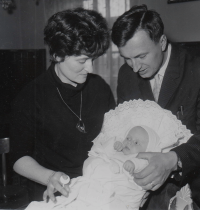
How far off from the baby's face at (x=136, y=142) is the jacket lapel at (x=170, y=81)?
348 millimetres

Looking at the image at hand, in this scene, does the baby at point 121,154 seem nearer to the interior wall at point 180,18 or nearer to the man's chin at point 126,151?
the man's chin at point 126,151

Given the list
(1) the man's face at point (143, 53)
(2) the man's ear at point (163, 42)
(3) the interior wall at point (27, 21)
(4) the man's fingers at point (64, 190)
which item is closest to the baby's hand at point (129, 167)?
(4) the man's fingers at point (64, 190)

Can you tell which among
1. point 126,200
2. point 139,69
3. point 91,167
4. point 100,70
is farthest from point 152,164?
point 100,70

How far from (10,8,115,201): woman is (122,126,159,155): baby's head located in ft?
1.06

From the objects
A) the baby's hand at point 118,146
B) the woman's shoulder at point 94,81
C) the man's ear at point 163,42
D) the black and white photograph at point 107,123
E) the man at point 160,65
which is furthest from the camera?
the woman's shoulder at point 94,81

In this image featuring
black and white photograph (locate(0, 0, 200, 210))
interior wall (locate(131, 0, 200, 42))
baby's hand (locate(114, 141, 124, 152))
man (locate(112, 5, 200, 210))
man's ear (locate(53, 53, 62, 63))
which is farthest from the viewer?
interior wall (locate(131, 0, 200, 42))

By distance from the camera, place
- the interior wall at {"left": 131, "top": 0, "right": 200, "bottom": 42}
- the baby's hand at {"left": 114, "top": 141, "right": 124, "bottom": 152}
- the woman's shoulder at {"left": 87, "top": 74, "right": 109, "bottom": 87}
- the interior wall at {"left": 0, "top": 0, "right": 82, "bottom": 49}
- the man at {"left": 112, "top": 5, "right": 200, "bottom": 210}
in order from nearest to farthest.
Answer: the baby's hand at {"left": 114, "top": 141, "right": 124, "bottom": 152}
the man at {"left": 112, "top": 5, "right": 200, "bottom": 210}
the woman's shoulder at {"left": 87, "top": 74, "right": 109, "bottom": 87}
the interior wall at {"left": 131, "top": 0, "right": 200, "bottom": 42}
the interior wall at {"left": 0, "top": 0, "right": 82, "bottom": 49}

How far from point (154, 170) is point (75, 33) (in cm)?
94

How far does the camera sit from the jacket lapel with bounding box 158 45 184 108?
1870 mm

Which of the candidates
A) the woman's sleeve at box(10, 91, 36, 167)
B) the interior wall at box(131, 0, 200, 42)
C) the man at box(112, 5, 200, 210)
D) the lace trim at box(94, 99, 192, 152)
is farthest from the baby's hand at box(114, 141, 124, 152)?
the interior wall at box(131, 0, 200, 42)

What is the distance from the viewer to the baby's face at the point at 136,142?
64.4 inches

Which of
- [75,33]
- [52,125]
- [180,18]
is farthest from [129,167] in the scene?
[180,18]

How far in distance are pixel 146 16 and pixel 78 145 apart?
104 cm

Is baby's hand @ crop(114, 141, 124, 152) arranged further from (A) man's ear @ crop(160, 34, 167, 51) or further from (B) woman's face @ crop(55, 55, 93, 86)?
(A) man's ear @ crop(160, 34, 167, 51)
